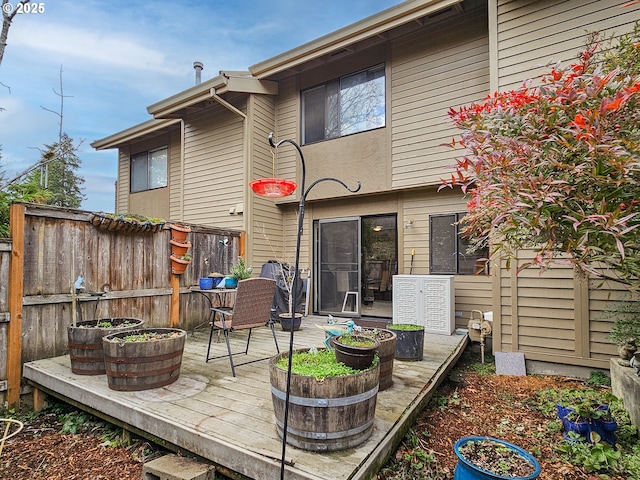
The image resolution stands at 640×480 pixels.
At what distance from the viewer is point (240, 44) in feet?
36.4

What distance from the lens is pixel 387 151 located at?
577 cm

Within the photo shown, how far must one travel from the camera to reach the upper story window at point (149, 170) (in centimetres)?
884

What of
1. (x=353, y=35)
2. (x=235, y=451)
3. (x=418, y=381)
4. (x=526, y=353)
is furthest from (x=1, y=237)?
(x=526, y=353)

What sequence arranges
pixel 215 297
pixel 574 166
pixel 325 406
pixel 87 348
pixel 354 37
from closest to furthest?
pixel 325 406, pixel 574 166, pixel 87 348, pixel 354 37, pixel 215 297

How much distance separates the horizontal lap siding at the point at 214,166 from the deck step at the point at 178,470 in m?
4.78

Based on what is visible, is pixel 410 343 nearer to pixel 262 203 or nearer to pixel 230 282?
pixel 230 282

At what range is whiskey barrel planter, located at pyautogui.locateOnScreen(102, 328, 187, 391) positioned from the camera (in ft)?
8.88

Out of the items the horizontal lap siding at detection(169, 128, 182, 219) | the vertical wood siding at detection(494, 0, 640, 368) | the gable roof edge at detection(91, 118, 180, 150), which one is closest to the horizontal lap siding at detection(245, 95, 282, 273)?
the gable roof edge at detection(91, 118, 180, 150)

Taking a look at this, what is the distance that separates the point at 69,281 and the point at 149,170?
20.4 feet

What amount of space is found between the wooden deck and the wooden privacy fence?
290mm

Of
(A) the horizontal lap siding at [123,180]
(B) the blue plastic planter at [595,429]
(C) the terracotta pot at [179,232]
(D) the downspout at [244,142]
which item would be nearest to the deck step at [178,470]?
(B) the blue plastic planter at [595,429]

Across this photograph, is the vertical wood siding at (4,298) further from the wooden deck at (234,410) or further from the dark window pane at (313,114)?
the dark window pane at (313,114)

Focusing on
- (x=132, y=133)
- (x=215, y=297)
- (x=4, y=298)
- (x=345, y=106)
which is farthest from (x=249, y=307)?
(x=132, y=133)

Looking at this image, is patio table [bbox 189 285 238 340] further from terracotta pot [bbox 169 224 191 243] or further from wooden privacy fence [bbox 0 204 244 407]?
terracotta pot [bbox 169 224 191 243]
